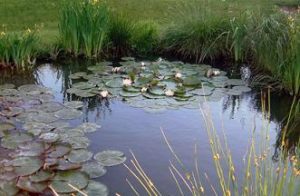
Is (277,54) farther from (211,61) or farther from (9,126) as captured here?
(9,126)

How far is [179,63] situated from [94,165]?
146 inches

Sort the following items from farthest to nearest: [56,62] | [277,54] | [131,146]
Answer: [56,62] < [277,54] < [131,146]

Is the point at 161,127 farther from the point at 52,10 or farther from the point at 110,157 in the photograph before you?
the point at 52,10

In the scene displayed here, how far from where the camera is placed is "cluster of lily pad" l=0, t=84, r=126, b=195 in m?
3.92

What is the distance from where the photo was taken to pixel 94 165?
172 inches

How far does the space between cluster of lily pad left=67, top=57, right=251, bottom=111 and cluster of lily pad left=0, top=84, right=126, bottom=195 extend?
72 cm

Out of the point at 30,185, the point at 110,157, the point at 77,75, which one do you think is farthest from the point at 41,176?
the point at 77,75

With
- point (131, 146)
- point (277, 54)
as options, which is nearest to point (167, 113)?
point (131, 146)

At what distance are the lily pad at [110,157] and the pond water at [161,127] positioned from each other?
0.06 m

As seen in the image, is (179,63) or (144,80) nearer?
(144,80)

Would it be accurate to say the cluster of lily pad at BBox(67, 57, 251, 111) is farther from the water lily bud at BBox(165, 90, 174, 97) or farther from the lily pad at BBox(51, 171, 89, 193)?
the lily pad at BBox(51, 171, 89, 193)

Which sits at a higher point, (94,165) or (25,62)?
(25,62)

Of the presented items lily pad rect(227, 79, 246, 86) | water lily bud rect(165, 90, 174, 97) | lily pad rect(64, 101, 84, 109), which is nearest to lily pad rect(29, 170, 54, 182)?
lily pad rect(64, 101, 84, 109)

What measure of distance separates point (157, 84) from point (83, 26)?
180 centimetres
